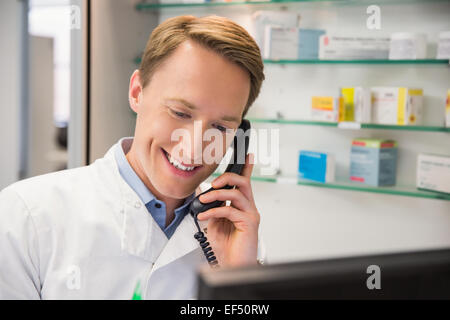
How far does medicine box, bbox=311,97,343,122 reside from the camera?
2.01 meters

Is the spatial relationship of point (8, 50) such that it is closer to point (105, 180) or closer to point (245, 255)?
point (105, 180)

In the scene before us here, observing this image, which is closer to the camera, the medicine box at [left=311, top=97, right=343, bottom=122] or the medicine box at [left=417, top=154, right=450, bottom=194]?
the medicine box at [left=417, top=154, right=450, bottom=194]

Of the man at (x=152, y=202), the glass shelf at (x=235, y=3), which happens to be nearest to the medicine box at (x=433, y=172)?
the glass shelf at (x=235, y=3)

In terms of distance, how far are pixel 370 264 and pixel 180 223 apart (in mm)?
754

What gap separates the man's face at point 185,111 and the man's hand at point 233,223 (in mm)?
83

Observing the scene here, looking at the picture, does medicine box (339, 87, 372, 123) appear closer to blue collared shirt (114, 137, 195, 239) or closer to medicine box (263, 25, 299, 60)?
medicine box (263, 25, 299, 60)

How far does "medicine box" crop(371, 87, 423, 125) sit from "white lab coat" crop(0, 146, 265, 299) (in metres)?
1.12

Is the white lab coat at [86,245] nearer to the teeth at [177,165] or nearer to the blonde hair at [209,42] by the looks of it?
the teeth at [177,165]

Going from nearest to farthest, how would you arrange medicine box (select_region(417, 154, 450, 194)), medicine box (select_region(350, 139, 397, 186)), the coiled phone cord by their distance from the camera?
the coiled phone cord, medicine box (select_region(417, 154, 450, 194)), medicine box (select_region(350, 139, 397, 186))

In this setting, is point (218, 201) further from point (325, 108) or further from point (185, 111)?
point (325, 108)

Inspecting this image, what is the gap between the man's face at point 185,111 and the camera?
106 cm

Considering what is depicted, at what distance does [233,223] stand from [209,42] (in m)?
0.43

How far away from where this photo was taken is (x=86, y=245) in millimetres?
1043

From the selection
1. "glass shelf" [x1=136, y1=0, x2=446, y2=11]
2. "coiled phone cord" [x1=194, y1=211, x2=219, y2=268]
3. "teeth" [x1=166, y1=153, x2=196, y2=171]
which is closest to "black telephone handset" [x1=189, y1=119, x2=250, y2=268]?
"coiled phone cord" [x1=194, y1=211, x2=219, y2=268]
